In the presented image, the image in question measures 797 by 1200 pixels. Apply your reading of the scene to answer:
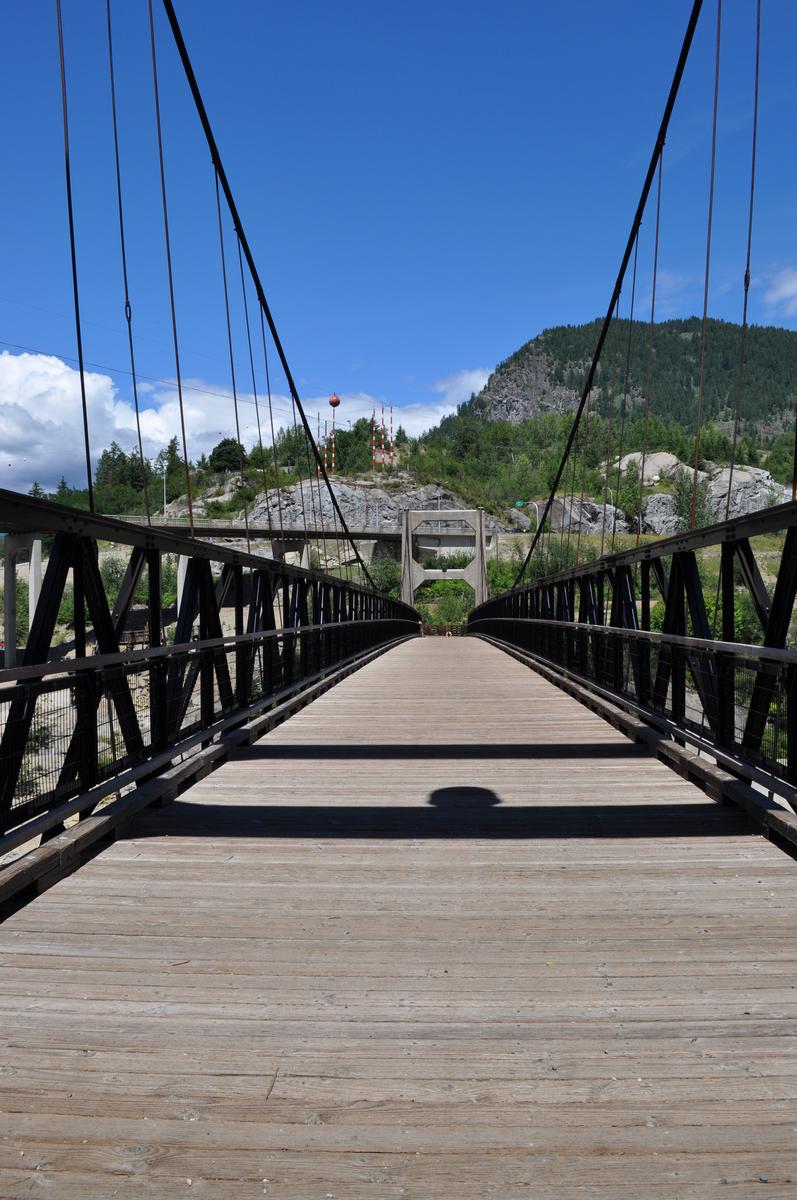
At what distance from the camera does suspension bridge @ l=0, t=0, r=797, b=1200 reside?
145 centimetres

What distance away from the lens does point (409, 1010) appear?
1.89 metres

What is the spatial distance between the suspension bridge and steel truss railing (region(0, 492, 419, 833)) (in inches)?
0.6

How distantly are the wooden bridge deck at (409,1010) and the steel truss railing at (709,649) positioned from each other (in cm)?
34

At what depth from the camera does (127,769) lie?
3.40 m

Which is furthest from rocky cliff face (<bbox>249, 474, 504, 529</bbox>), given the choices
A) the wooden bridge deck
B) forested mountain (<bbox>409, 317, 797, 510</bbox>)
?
the wooden bridge deck

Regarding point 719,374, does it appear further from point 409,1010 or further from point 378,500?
point 409,1010

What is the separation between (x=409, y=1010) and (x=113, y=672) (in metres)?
1.72

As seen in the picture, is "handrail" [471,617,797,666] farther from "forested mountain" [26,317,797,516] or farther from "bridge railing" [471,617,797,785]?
"forested mountain" [26,317,797,516]

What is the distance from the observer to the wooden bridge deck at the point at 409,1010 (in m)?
1.40

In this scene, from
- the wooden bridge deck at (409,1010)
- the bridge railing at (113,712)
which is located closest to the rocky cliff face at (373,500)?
the bridge railing at (113,712)

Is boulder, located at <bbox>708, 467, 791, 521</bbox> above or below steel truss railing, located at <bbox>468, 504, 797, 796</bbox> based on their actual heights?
above

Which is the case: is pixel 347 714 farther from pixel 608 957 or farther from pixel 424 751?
pixel 608 957

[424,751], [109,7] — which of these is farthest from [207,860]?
[109,7]

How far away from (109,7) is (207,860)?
6771 mm
